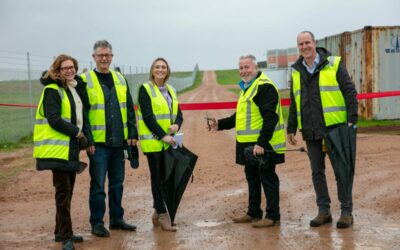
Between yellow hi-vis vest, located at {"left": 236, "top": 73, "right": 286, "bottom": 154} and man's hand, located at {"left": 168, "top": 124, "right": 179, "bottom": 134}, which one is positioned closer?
yellow hi-vis vest, located at {"left": 236, "top": 73, "right": 286, "bottom": 154}

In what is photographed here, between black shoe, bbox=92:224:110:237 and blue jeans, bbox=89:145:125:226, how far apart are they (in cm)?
5

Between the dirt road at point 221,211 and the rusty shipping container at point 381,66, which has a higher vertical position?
the rusty shipping container at point 381,66

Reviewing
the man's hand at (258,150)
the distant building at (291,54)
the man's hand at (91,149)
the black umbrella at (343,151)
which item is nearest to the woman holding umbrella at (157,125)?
the man's hand at (91,149)

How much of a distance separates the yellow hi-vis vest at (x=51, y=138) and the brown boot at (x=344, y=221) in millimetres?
3002

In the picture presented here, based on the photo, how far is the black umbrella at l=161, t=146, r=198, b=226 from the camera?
7.06 metres

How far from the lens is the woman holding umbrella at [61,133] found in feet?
20.3

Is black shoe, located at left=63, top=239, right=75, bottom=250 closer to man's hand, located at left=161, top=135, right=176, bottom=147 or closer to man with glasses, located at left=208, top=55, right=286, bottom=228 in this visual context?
man's hand, located at left=161, top=135, right=176, bottom=147

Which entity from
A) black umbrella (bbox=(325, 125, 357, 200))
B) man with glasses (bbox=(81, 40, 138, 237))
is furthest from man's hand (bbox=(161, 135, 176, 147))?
black umbrella (bbox=(325, 125, 357, 200))

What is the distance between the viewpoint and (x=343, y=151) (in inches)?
271

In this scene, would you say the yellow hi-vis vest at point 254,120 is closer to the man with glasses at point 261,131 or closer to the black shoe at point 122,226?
the man with glasses at point 261,131

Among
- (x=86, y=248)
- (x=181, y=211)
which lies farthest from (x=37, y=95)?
(x=86, y=248)

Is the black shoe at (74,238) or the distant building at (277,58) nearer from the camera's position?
the black shoe at (74,238)

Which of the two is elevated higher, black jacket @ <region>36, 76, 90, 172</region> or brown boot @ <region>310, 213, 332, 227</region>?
black jacket @ <region>36, 76, 90, 172</region>

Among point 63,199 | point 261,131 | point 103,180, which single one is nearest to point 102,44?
point 103,180
